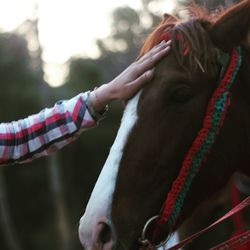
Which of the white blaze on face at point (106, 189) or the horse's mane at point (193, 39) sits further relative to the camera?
the horse's mane at point (193, 39)

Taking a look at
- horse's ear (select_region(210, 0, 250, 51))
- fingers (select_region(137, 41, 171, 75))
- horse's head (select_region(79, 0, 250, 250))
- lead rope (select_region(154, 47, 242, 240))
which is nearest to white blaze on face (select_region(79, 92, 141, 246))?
horse's head (select_region(79, 0, 250, 250))

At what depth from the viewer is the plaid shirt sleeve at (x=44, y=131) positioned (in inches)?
101

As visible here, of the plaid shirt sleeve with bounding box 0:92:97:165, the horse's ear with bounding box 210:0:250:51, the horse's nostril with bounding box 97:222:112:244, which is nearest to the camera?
the horse's nostril with bounding box 97:222:112:244

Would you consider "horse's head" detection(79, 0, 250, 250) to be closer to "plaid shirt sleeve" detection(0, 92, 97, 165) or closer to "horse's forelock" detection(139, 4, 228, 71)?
"horse's forelock" detection(139, 4, 228, 71)

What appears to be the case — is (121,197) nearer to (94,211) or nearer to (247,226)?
(94,211)

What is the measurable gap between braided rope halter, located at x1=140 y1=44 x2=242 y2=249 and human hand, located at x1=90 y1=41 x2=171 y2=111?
0.26 meters

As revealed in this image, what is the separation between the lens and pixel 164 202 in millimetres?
2311

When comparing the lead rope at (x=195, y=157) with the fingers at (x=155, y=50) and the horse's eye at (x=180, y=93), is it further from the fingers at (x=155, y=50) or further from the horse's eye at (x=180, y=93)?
the fingers at (x=155, y=50)

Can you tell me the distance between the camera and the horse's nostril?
2145mm

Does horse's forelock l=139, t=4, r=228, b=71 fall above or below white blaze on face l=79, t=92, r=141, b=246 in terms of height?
above

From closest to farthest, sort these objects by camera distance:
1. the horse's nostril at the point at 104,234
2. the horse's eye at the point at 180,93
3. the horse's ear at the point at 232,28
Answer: the horse's nostril at the point at 104,234 < the horse's eye at the point at 180,93 < the horse's ear at the point at 232,28

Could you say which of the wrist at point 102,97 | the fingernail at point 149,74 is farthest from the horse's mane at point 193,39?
the wrist at point 102,97

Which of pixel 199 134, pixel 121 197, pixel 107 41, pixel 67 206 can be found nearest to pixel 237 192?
pixel 199 134

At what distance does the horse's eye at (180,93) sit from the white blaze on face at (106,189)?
0.46ft
